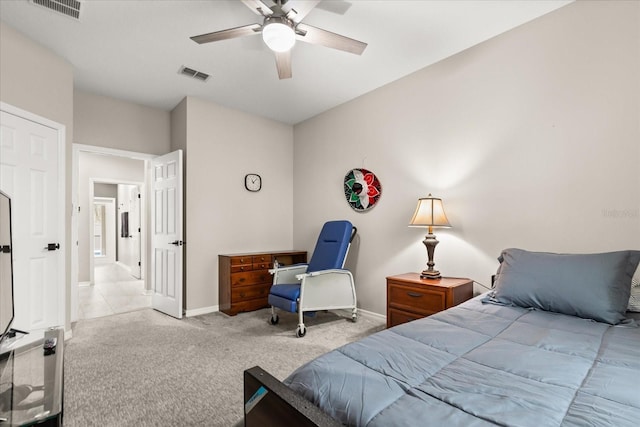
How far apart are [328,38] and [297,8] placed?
324 mm

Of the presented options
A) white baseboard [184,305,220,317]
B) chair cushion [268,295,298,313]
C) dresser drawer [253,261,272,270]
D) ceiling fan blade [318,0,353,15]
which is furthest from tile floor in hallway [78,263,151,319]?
ceiling fan blade [318,0,353,15]

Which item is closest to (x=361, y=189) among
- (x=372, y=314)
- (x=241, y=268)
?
(x=372, y=314)

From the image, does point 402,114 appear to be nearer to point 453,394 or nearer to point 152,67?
point 152,67

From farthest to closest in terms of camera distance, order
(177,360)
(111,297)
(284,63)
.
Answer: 1. (111,297)
2. (177,360)
3. (284,63)

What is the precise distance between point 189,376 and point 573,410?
7.63 feet

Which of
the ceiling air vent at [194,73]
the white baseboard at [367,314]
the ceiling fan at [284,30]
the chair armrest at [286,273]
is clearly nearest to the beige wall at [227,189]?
the ceiling air vent at [194,73]

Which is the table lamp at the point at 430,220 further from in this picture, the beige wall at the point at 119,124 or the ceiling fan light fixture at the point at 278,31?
the beige wall at the point at 119,124

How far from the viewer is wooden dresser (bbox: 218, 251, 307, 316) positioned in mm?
3902

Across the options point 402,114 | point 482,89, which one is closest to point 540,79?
point 482,89

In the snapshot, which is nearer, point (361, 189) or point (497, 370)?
point (497, 370)

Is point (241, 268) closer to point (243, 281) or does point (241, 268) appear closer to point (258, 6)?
point (243, 281)

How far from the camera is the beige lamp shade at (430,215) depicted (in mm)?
2837

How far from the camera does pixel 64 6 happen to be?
2332 millimetres

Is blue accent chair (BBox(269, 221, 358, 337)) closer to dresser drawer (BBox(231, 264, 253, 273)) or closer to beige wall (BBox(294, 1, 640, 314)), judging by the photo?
beige wall (BBox(294, 1, 640, 314))
